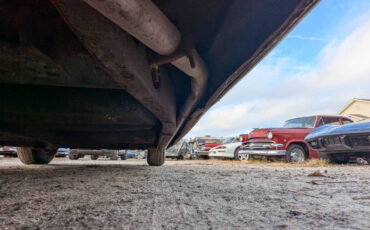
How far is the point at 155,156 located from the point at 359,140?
11.1ft

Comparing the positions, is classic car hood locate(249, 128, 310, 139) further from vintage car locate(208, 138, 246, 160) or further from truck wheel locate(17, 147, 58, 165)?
truck wheel locate(17, 147, 58, 165)

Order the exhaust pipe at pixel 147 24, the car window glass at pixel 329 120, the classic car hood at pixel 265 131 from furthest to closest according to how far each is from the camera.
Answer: the car window glass at pixel 329 120 → the classic car hood at pixel 265 131 → the exhaust pipe at pixel 147 24

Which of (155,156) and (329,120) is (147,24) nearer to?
(155,156)

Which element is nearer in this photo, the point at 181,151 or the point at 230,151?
the point at 230,151

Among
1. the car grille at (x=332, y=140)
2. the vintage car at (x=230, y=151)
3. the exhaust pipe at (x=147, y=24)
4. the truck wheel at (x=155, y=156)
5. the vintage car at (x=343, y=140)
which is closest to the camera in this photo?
the exhaust pipe at (x=147, y=24)

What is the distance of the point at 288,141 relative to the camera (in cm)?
631

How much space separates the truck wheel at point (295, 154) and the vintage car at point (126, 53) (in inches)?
201

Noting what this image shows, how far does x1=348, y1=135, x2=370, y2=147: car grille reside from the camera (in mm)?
3906

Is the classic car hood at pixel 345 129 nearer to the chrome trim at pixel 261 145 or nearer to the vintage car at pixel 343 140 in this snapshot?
the vintage car at pixel 343 140

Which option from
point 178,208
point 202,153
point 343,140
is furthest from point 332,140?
point 202,153

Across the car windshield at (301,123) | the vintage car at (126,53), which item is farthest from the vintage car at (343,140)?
the vintage car at (126,53)

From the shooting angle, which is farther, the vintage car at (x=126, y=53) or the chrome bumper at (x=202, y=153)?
the chrome bumper at (x=202, y=153)

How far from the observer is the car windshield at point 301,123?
22.1 feet

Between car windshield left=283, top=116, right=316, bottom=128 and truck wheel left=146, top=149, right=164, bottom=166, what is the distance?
4.49 metres
